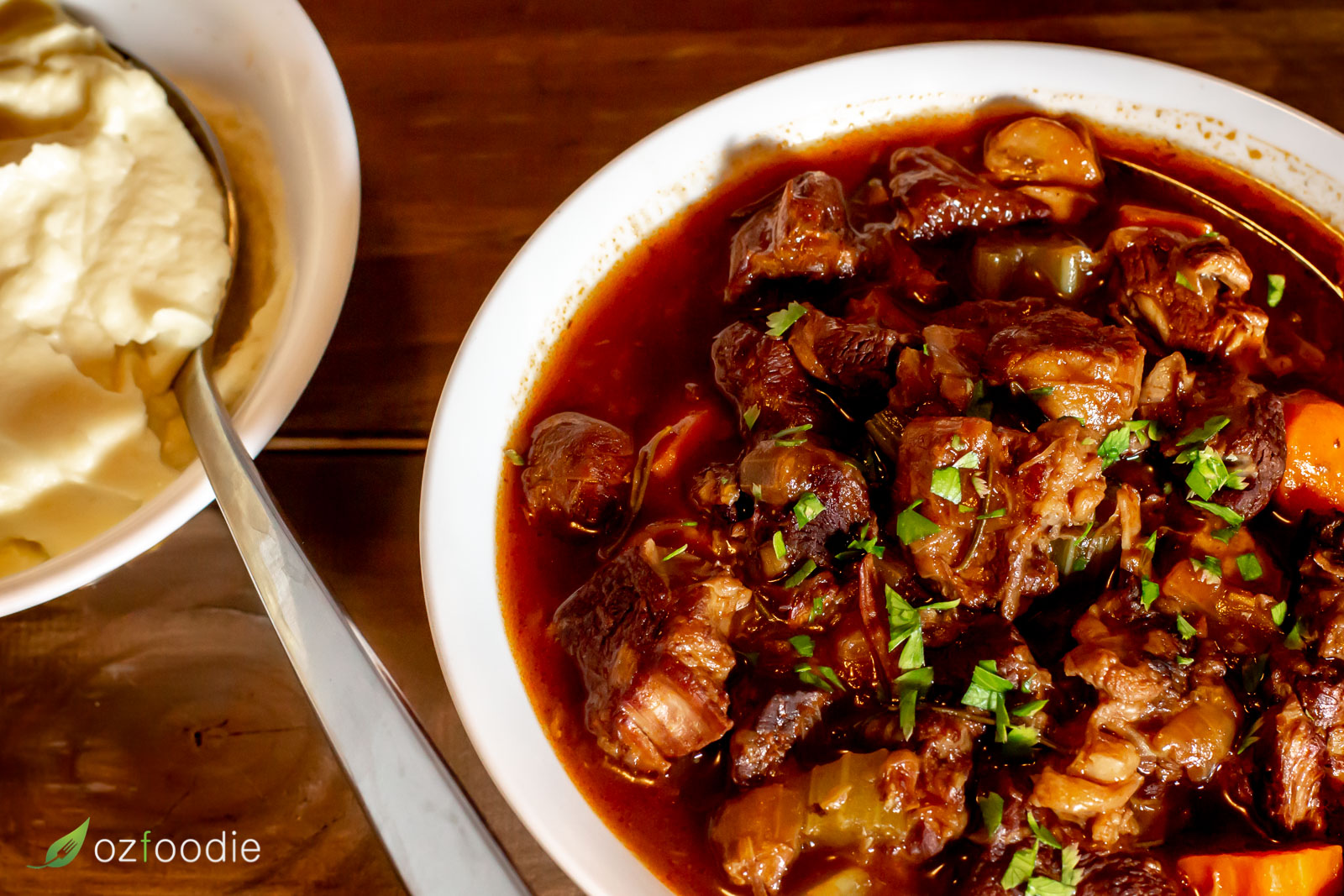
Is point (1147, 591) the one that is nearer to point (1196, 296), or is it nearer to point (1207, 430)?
point (1207, 430)

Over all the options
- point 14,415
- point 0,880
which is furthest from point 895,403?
point 0,880

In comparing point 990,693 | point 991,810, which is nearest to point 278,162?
point 990,693

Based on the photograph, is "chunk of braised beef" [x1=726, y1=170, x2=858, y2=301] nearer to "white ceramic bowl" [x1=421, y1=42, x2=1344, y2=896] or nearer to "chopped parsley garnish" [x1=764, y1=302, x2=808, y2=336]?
"chopped parsley garnish" [x1=764, y1=302, x2=808, y2=336]

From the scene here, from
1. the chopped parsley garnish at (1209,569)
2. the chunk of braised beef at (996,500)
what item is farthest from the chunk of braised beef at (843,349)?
the chopped parsley garnish at (1209,569)

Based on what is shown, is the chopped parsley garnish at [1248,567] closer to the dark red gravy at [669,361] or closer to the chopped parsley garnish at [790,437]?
the dark red gravy at [669,361]

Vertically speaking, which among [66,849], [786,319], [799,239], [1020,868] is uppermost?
[799,239]

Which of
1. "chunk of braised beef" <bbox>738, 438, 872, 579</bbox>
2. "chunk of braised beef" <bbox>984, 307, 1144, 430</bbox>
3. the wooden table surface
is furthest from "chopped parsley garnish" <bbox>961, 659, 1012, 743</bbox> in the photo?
the wooden table surface
